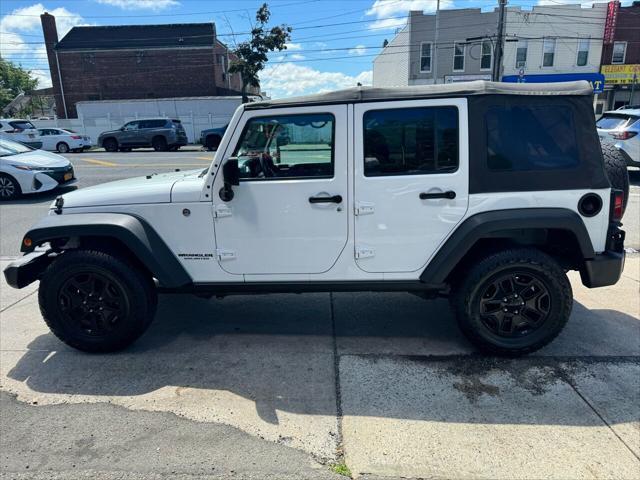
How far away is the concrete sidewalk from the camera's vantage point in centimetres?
248

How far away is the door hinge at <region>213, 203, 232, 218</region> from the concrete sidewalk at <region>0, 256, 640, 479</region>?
111cm

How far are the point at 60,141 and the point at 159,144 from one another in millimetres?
5366

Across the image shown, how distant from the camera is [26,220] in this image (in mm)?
8156

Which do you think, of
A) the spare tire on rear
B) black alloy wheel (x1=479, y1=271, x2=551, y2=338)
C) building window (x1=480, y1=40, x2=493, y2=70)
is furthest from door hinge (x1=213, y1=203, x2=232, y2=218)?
building window (x1=480, y1=40, x2=493, y2=70)

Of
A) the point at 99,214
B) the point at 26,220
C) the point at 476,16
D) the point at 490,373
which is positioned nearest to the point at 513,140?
the point at 490,373

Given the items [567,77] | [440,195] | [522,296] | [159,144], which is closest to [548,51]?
[567,77]

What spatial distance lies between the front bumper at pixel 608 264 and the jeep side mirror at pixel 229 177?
102 inches

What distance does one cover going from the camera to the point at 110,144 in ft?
79.8

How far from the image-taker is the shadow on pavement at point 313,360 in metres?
3.03

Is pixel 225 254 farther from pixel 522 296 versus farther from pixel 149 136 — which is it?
pixel 149 136

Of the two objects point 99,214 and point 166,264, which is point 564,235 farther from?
point 99,214

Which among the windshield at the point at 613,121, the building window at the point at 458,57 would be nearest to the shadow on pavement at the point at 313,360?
the windshield at the point at 613,121

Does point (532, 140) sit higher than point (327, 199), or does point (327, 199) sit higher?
point (532, 140)

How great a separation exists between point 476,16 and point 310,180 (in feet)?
102
